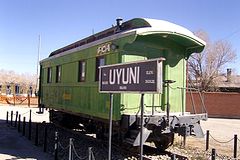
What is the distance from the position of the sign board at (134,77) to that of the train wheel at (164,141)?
4191 millimetres

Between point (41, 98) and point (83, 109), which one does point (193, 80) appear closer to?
point (41, 98)

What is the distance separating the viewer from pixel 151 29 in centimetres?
942

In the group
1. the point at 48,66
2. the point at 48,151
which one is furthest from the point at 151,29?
the point at 48,66

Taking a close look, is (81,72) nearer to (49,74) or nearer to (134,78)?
(49,74)

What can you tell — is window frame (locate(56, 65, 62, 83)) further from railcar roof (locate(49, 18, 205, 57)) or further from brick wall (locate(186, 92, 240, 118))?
brick wall (locate(186, 92, 240, 118))

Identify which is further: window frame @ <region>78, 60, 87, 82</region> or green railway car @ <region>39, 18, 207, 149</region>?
window frame @ <region>78, 60, 87, 82</region>

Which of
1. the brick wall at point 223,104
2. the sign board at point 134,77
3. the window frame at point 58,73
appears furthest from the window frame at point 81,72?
the brick wall at point 223,104

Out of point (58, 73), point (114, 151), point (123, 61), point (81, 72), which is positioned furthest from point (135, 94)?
point (58, 73)

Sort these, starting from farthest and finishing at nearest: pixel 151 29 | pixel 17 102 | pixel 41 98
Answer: pixel 17 102, pixel 41 98, pixel 151 29

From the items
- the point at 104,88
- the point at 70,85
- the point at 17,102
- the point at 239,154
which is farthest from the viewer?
the point at 17,102

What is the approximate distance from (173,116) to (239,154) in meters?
3.16

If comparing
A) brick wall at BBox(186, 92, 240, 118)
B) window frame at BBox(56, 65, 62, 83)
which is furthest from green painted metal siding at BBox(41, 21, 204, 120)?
brick wall at BBox(186, 92, 240, 118)

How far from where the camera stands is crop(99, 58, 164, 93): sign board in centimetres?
520

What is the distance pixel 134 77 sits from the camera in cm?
567
